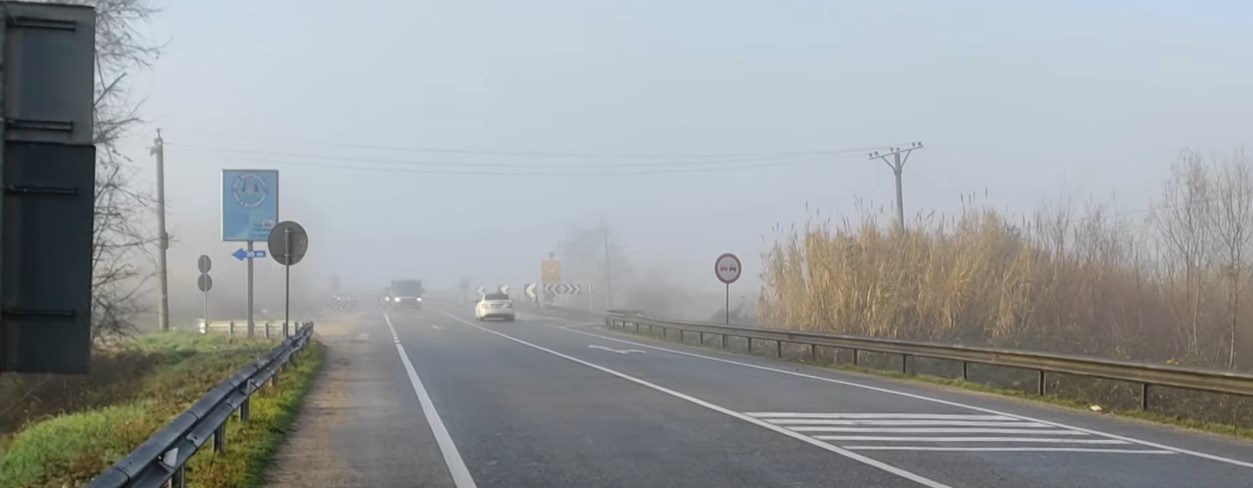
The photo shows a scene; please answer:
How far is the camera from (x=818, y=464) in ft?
35.0

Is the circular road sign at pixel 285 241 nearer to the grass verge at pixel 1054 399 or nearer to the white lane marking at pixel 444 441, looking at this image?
the white lane marking at pixel 444 441

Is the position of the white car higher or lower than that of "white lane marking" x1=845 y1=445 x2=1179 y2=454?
lower

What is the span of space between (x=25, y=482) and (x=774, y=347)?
78.2 feet

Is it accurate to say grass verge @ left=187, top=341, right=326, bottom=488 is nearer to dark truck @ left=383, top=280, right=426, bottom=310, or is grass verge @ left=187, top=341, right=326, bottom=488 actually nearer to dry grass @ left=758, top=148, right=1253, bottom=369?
dry grass @ left=758, top=148, right=1253, bottom=369

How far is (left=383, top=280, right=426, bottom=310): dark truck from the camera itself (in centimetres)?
8775

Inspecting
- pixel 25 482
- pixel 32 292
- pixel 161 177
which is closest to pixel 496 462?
pixel 25 482

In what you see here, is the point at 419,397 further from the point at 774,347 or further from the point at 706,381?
the point at 774,347

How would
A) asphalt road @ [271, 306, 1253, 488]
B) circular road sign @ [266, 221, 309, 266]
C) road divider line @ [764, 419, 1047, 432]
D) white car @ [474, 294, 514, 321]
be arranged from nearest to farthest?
asphalt road @ [271, 306, 1253, 488] → road divider line @ [764, 419, 1047, 432] → circular road sign @ [266, 221, 309, 266] → white car @ [474, 294, 514, 321]

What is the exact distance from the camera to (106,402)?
79.2 feet

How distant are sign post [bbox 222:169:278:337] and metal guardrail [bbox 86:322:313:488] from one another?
2325cm

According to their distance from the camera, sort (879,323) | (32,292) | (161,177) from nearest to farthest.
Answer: (32,292) < (879,323) < (161,177)

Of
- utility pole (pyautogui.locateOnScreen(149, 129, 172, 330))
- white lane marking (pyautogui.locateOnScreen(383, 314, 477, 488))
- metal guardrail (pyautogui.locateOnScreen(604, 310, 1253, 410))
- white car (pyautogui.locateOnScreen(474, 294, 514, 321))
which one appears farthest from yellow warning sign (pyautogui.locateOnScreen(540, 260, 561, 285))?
white lane marking (pyautogui.locateOnScreen(383, 314, 477, 488))

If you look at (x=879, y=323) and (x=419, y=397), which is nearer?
(x=419, y=397)

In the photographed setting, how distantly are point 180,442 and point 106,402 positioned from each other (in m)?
17.5
